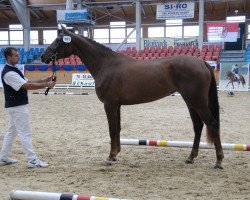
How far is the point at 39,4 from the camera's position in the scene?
26297 mm

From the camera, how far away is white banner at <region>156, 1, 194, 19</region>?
2145 cm

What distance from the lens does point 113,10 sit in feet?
94.1

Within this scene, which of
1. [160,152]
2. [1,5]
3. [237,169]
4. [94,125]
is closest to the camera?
[237,169]

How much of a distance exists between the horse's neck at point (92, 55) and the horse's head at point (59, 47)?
0.63 feet

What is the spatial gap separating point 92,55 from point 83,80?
13.9 meters

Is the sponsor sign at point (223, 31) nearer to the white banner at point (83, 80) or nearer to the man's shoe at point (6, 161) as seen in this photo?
the white banner at point (83, 80)

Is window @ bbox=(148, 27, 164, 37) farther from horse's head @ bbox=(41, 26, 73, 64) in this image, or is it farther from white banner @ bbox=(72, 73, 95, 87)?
horse's head @ bbox=(41, 26, 73, 64)

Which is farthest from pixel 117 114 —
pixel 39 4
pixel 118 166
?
pixel 39 4

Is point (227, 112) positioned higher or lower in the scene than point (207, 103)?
lower

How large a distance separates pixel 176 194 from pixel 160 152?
82.7 inches

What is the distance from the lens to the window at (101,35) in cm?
3084

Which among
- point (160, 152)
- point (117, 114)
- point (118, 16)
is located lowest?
point (160, 152)

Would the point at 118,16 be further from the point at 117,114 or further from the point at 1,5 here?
the point at 117,114

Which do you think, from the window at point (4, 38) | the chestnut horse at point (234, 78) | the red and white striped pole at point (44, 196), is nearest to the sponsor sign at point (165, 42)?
the chestnut horse at point (234, 78)
